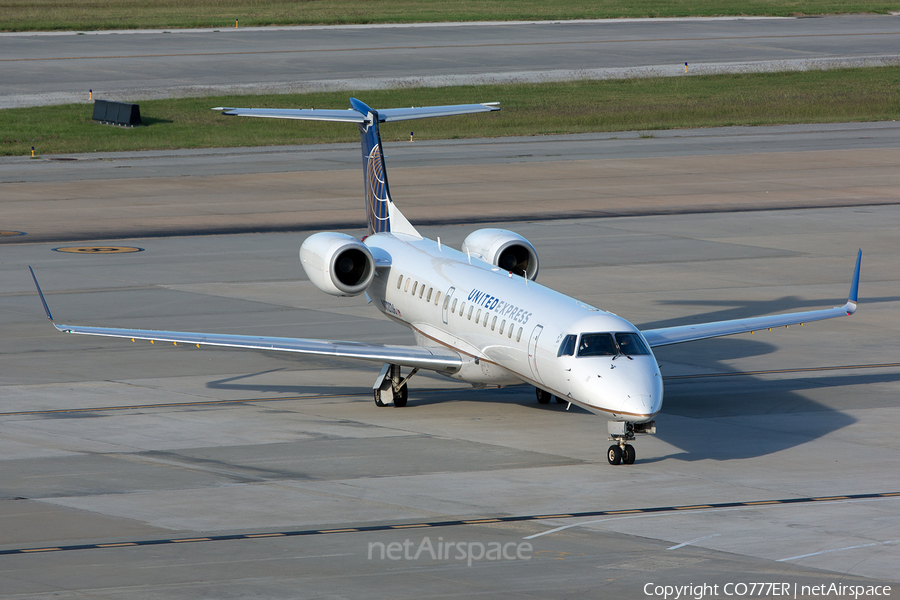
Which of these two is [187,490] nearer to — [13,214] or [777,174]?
[13,214]

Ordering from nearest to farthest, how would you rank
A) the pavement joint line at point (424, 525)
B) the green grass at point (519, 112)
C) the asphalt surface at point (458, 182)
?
the pavement joint line at point (424, 525)
the asphalt surface at point (458, 182)
the green grass at point (519, 112)

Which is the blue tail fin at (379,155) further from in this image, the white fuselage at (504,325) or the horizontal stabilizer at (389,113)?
the white fuselage at (504,325)

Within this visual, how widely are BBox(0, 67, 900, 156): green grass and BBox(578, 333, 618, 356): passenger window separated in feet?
164

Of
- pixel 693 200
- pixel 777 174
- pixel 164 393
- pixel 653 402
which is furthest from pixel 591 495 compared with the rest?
pixel 777 174

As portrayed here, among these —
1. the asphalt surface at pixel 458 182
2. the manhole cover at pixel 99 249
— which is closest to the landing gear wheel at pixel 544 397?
the manhole cover at pixel 99 249

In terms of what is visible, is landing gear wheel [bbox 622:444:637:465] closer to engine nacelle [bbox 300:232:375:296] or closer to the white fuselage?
the white fuselage

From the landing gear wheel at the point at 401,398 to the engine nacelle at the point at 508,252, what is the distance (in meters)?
3.78

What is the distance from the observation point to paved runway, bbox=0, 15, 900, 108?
80.9 metres

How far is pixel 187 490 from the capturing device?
19.3m

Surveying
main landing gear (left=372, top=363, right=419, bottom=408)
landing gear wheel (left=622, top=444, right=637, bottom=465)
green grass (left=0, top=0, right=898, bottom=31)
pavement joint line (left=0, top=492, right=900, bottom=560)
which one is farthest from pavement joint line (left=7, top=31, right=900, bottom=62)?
pavement joint line (left=0, top=492, right=900, bottom=560)

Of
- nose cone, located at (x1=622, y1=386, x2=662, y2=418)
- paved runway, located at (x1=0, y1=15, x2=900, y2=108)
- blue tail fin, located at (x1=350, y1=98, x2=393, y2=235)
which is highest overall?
paved runway, located at (x1=0, y1=15, x2=900, y2=108)

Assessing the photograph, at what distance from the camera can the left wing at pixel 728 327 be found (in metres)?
24.7

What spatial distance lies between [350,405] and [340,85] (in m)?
57.1

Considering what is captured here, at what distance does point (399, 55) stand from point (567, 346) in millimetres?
72221
